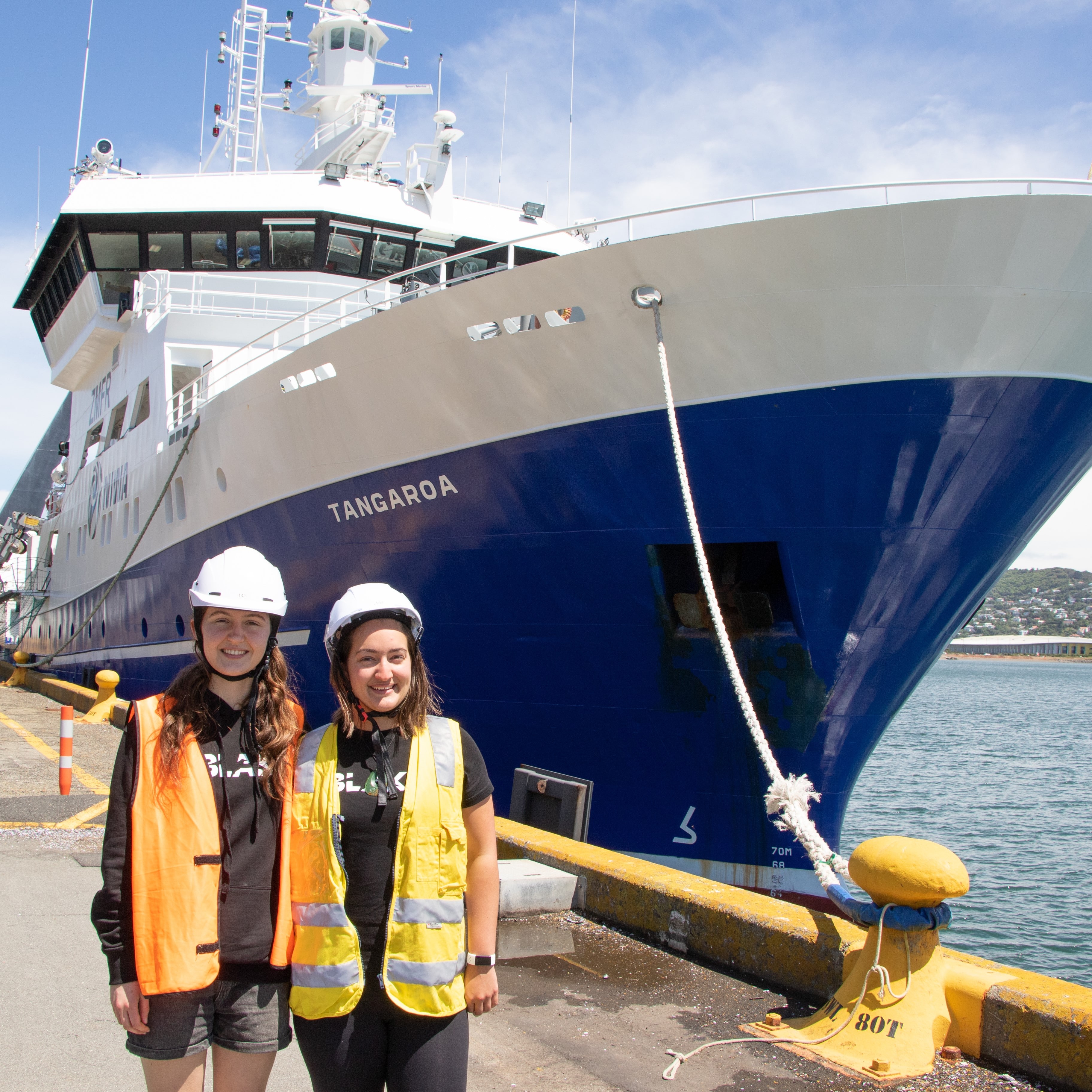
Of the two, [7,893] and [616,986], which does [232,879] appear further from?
[7,893]

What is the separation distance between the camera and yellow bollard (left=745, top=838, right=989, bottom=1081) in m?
3.32

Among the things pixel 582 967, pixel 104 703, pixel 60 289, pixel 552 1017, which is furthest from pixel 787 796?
pixel 60 289

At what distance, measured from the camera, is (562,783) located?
20.5 ft

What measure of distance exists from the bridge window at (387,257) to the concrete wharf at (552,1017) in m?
9.95

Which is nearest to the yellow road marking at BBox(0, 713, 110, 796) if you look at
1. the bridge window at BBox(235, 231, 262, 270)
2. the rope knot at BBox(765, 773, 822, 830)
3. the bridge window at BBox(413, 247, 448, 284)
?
the rope knot at BBox(765, 773, 822, 830)

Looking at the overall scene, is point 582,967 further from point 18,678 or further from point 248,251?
point 18,678

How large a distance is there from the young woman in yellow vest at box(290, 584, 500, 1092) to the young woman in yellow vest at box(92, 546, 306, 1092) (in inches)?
3.0

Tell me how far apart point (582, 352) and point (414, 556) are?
2.34m

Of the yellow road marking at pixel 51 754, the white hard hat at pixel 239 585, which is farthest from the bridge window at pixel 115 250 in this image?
the white hard hat at pixel 239 585

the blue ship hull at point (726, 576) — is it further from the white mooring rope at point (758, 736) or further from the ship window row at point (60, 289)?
the ship window row at point (60, 289)

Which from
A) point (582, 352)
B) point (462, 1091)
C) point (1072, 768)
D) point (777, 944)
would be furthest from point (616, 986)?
point (1072, 768)

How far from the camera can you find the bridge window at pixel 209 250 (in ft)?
45.2

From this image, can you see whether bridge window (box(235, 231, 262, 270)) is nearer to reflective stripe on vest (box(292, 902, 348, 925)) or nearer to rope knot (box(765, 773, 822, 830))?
rope knot (box(765, 773, 822, 830))

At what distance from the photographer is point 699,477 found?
702cm
